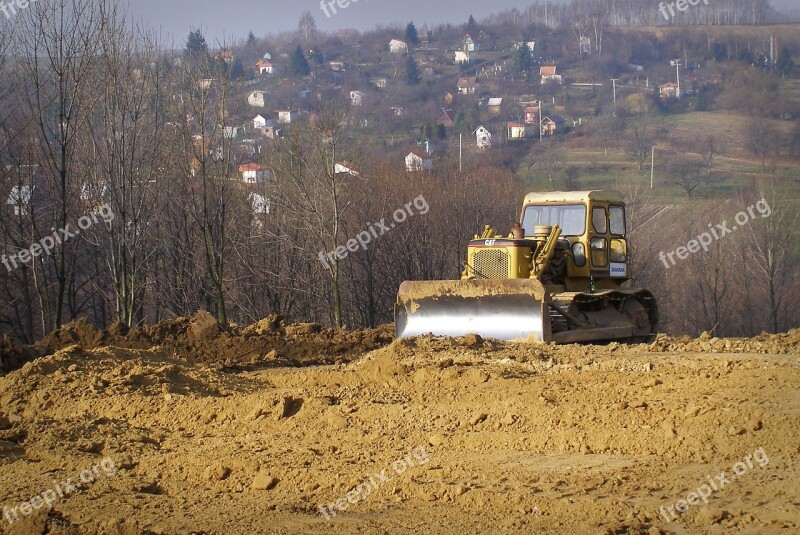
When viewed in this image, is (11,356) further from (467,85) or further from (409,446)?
(467,85)

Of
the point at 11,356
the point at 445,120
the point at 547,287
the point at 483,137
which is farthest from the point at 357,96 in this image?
the point at 11,356

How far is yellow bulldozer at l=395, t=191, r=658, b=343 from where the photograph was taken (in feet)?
47.6

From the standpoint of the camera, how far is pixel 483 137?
75.8 metres

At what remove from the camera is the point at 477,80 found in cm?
11181

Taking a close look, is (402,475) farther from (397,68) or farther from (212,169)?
(397,68)

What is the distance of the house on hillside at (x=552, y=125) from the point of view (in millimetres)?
76312

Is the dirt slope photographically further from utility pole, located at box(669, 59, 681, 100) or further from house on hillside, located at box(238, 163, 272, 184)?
utility pole, located at box(669, 59, 681, 100)

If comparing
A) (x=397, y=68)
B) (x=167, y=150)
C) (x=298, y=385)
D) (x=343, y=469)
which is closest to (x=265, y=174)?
(x=167, y=150)

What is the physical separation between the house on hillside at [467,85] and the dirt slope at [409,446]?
9737cm

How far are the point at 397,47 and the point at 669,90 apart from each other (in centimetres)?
5506

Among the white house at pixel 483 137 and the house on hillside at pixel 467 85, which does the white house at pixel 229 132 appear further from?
the house on hillside at pixel 467 85

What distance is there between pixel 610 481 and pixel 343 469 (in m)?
2.21

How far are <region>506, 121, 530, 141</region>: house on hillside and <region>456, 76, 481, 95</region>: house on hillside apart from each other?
2667 centimetres

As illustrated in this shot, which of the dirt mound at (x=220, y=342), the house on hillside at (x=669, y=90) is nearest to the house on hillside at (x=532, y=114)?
the house on hillside at (x=669, y=90)
